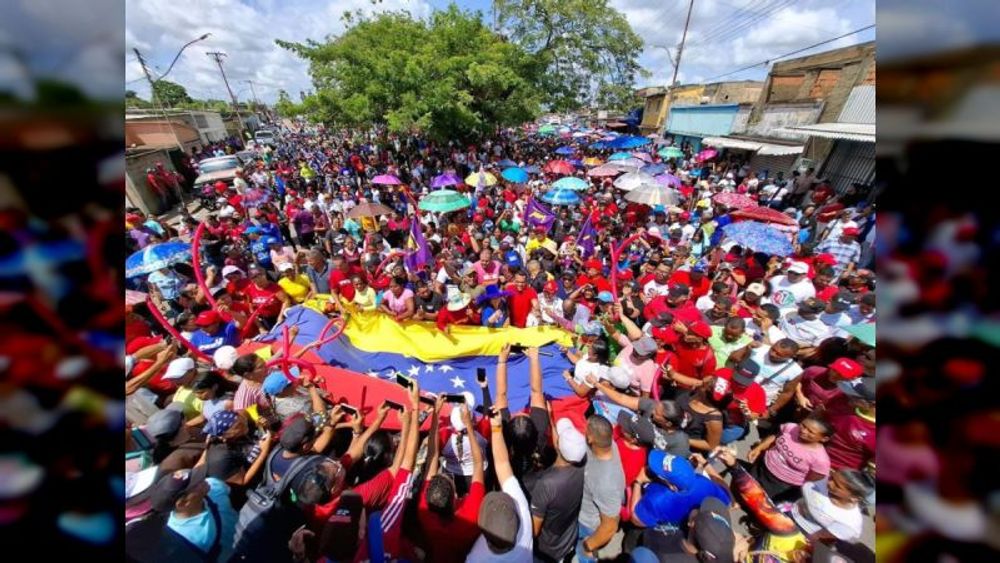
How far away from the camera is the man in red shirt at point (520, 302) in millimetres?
5883

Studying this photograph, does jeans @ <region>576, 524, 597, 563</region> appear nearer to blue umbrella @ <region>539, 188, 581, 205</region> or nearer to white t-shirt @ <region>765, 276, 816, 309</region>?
white t-shirt @ <region>765, 276, 816, 309</region>

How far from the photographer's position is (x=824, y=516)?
8.25 feet

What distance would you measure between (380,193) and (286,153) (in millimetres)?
17398

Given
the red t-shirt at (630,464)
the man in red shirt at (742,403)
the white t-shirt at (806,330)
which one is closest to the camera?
the red t-shirt at (630,464)

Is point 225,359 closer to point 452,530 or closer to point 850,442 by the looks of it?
point 452,530

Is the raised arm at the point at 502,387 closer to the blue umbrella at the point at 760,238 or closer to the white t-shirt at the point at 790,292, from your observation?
the white t-shirt at the point at 790,292

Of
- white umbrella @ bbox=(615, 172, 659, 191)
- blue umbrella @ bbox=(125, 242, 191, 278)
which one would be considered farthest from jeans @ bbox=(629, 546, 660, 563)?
white umbrella @ bbox=(615, 172, 659, 191)

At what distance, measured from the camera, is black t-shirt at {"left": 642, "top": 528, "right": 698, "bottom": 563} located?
2.46m

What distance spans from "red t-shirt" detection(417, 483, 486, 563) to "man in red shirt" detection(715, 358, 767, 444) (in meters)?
2.61

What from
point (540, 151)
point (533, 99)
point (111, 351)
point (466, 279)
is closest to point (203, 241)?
point (466, 279)

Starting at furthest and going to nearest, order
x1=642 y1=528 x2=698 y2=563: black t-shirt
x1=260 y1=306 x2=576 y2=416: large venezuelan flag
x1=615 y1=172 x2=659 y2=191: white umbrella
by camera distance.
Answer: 1. x1=615 y1=172 x2=659 y2=191: white umbrella
2. x1=260 y1=306 x2=576 y2=416: large venezuelan flag
3. x1=642 y1=528 x2=698 y2=563: black t-shirt

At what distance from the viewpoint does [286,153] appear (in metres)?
26.7

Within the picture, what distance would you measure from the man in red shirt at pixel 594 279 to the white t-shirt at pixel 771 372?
221 cm

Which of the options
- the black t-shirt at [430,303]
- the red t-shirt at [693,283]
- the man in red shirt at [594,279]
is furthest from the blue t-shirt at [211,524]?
the red t-shirt at [693,283]
